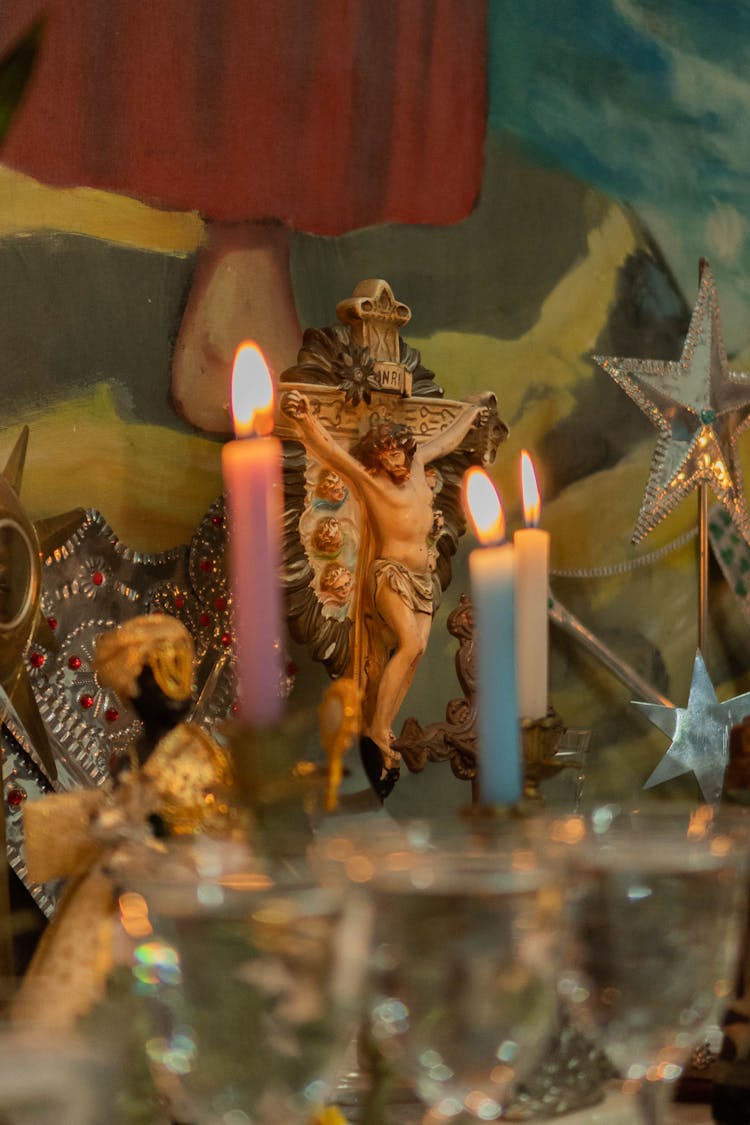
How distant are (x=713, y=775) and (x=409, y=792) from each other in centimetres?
55

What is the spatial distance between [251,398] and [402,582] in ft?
3.72

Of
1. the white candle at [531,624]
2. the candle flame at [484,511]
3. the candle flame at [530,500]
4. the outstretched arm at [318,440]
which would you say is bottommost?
the white candle at [531,624]

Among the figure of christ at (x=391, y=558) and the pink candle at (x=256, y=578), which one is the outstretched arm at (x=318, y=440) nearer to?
the figure of christ at (x=391, y=558)

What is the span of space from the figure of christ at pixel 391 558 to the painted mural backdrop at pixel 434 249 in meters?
0.15

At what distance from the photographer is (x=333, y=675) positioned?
1.76m

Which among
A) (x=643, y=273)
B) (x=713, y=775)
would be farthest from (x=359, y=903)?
(x=643, y=273)

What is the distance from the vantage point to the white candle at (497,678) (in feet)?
1.96

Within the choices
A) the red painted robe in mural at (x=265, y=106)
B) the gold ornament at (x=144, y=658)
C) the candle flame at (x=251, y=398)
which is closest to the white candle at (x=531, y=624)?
the candle flame at (x=251, y=398)

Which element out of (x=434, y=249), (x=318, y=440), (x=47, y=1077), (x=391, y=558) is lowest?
(x=47, y=1077)

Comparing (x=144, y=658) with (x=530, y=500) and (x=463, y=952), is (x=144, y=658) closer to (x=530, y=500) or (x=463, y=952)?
(x=530, y=500)

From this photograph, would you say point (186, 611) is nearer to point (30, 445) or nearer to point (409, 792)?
point (30, 445)

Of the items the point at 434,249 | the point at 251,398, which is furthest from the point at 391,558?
the point at 251,398

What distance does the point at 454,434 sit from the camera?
1834 millimetres

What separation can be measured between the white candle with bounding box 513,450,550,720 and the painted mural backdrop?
2.98ft
